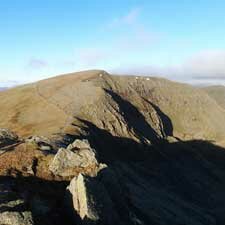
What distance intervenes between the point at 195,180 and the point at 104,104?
122ft

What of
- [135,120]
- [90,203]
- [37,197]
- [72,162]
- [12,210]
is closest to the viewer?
[12,210]

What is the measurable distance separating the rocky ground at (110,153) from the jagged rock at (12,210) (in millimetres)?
83

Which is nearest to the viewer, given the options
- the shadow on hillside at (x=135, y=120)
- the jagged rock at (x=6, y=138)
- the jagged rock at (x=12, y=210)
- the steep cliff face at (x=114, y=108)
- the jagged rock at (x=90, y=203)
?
the jagged rock at (x=12, y=210)

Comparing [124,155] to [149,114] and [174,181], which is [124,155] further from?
[149,114]

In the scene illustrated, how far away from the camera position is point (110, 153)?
10600 centimetres

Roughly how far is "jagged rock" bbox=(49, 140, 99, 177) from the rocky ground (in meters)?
0.11

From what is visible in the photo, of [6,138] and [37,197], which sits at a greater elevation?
[37,197]

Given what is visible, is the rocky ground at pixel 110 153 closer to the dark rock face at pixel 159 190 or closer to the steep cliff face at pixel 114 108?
the dark rock face at pixel 159 190

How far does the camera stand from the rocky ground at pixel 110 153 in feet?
118

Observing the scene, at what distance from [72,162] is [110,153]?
2403 inches

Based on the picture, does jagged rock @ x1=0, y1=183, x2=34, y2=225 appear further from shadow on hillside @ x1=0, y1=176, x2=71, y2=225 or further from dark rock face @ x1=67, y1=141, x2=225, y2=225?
dark rock face @ x1=67, y1=141, x2=225, y2=225

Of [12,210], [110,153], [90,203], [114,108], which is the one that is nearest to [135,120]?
[114,108]

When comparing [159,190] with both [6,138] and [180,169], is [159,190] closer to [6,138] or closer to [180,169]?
[6,138]

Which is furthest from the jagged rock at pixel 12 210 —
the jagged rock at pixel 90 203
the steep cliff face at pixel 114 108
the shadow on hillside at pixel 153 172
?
the steep cliff face at pixel 114 108
